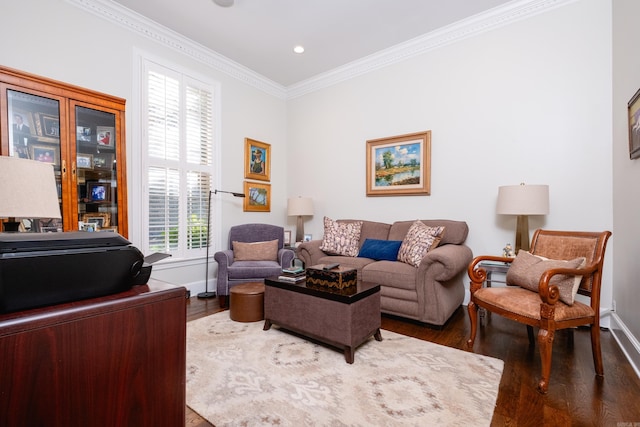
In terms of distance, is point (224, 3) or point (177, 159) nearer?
point (224, 3)

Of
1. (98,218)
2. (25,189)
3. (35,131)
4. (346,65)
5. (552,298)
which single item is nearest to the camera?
(25,189)

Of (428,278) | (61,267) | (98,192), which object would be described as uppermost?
(98,192)

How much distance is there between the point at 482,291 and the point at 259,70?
13.3 feet

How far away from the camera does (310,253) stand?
3.59 metres

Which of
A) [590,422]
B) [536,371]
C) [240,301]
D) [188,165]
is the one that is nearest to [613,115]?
[536,371]

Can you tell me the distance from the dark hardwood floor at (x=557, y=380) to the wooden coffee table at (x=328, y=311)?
618 mm

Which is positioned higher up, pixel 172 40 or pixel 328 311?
pixel 172 40

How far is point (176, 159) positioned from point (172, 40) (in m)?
1.40

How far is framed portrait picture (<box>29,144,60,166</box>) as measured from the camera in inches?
96.5

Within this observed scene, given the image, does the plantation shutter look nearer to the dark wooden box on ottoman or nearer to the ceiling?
the ceiling

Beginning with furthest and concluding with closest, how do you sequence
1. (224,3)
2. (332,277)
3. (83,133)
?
(224,3), (83,133), (332,277)

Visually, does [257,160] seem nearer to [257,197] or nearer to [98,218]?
[257,197]

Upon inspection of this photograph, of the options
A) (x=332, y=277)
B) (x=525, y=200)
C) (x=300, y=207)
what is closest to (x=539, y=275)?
(x=525, y=200)

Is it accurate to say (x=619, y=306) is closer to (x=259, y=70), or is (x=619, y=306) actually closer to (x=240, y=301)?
(x=240, y=301)
